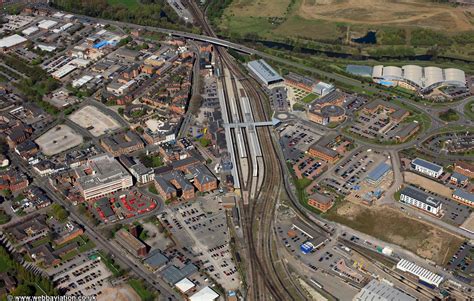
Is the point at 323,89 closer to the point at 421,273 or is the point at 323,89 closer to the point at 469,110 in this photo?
the point at 469,110

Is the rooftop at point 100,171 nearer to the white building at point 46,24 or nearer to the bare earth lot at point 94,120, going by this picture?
the bare earth lot at point 94,120

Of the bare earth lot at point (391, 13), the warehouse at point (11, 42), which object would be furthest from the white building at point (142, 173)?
the bare earth lot at point (391, 13)

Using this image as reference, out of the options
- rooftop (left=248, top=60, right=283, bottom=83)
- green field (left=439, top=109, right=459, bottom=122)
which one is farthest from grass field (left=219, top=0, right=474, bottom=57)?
green field (left=439, top=109, right=459, bottom=122)

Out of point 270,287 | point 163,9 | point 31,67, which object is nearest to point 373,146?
point 270,287

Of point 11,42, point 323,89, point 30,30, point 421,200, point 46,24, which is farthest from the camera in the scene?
point 46,24

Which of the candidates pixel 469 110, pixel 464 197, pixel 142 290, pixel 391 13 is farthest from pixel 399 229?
pixel 391 13

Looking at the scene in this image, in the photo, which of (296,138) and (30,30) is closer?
Result: (296,138)

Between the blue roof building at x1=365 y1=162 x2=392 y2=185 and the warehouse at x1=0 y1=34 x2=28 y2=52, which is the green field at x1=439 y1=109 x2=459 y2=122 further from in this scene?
the warehouse at x1=0 y1=34 x2=28 y2=52

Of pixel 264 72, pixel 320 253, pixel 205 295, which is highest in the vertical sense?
pixel 264 72
